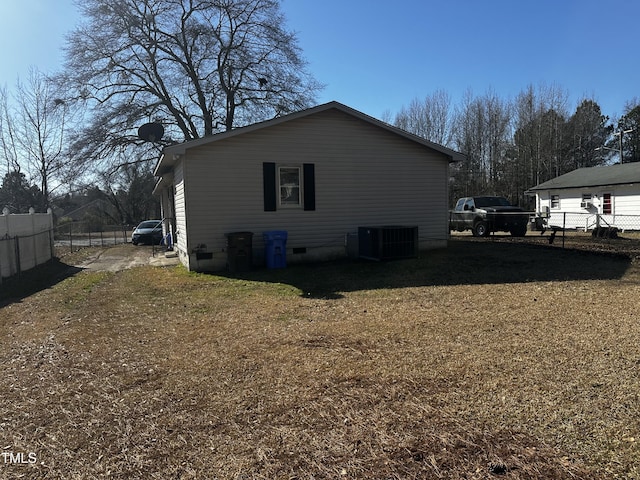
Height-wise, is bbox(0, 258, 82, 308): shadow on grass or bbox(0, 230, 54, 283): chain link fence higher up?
bbox(0, 230, 54, 283): chain link fence

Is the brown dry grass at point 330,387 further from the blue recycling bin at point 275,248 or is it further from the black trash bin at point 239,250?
the blue recycling bin at point 275,248

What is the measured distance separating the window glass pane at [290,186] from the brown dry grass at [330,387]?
4.69 metres

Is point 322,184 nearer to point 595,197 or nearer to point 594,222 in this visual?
point 594,222

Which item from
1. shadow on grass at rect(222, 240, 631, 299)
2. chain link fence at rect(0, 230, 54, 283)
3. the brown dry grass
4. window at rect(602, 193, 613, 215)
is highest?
window at rect(602, 193, 613, 215)

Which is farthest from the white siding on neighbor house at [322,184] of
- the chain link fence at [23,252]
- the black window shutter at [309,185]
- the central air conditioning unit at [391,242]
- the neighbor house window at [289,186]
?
the chain link fence at [23,252]

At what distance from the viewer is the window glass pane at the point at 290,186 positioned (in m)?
11.4

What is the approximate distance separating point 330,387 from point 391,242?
25.4 ft

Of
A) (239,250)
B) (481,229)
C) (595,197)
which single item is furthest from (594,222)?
(239,250)

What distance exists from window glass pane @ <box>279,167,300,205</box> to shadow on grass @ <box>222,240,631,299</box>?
1816 millimetres

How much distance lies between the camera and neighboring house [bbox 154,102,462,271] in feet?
34.8

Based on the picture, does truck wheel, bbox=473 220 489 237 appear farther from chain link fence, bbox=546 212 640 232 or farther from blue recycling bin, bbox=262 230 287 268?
blue recycling bin, bbox=262 230 287 268

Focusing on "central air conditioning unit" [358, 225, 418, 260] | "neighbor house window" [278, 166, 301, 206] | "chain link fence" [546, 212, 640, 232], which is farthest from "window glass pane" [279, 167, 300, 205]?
"chain link fence" [546, 212, 640, 232]

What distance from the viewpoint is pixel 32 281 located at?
10.4 metres

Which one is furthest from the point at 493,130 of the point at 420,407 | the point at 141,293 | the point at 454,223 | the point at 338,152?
the point at 420,407
